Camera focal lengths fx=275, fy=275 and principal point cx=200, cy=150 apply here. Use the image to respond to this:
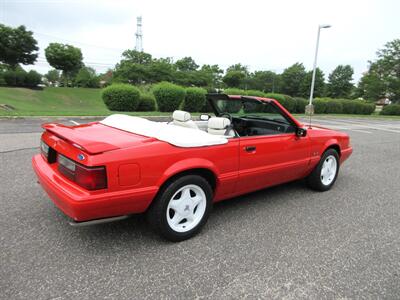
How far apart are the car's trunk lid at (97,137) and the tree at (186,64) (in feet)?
198

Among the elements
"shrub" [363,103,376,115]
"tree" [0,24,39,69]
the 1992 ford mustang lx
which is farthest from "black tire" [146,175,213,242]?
"tree" [0,24,39,69]

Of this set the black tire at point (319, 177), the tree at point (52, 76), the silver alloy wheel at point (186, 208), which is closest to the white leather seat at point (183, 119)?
the silver alloy wheel at point (186, 208)

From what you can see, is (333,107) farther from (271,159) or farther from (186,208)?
(186,208)

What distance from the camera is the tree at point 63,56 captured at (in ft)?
160

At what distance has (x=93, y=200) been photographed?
81.0 inches

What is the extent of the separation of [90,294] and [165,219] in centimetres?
81

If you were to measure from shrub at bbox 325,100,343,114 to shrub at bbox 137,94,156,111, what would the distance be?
18.3 m

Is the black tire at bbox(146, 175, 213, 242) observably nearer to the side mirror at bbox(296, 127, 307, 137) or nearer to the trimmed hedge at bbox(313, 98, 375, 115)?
the side mirror at bbox(296, 127, 307, 137)

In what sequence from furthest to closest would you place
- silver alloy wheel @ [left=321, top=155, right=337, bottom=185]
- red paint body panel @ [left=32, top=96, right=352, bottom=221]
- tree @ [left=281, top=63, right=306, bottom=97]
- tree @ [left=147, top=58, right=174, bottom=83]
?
1. tree @ [left=281, top=63, right=306, bottom=97]
2. tree @ [left=147, top=58, right=174, bottom=83]
3. silver alloy wheel @ [left=321, top=155, right=337, bottom=185]
4. red paint body panel @ [left=32, top=96, right=352, bottom=221]

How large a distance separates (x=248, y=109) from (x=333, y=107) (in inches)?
1084

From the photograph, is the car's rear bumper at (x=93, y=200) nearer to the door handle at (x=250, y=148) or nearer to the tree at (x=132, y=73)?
the door handle at (x=250, y=148)

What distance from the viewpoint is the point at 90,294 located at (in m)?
1.88

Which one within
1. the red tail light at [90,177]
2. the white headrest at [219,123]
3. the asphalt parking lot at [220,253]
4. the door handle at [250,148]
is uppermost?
the white headrest at [219,123]

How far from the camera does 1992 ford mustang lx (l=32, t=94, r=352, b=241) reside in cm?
212
